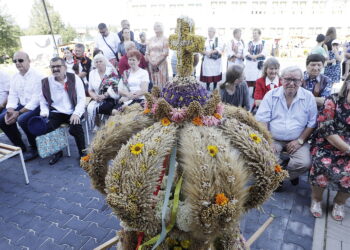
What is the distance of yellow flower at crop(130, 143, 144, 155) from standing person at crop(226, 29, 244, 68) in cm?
687

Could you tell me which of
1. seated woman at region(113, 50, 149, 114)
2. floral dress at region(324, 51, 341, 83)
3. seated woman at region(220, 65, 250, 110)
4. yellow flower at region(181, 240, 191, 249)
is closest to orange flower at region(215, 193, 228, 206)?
yellow flower at region(181, 240, 191, 249)

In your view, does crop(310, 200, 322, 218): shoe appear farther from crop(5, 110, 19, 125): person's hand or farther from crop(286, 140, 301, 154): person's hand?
crop(5, 110, 19, 125): person's hand

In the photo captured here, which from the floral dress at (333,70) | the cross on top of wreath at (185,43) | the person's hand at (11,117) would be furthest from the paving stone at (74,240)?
the floral dress at (333,70)

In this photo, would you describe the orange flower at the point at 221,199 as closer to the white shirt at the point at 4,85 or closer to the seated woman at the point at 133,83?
the seated woman at the point at 133,83

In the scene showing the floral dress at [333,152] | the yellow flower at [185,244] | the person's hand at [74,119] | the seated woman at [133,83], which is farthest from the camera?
the seated woman at [133,83]

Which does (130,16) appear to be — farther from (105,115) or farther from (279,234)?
(279,234)

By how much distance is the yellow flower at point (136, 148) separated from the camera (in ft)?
4.65

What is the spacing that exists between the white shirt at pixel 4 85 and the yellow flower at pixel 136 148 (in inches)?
199

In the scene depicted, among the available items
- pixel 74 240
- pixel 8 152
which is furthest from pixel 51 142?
pixel 74 240

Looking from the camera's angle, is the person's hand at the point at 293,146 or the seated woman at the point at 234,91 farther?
the seated woman at the point at 234,91

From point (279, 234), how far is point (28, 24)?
48.4m

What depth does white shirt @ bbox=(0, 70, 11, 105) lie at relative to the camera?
5.25 metres

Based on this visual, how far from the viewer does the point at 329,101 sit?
3.03 m

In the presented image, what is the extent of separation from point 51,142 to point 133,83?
5.81 feet
